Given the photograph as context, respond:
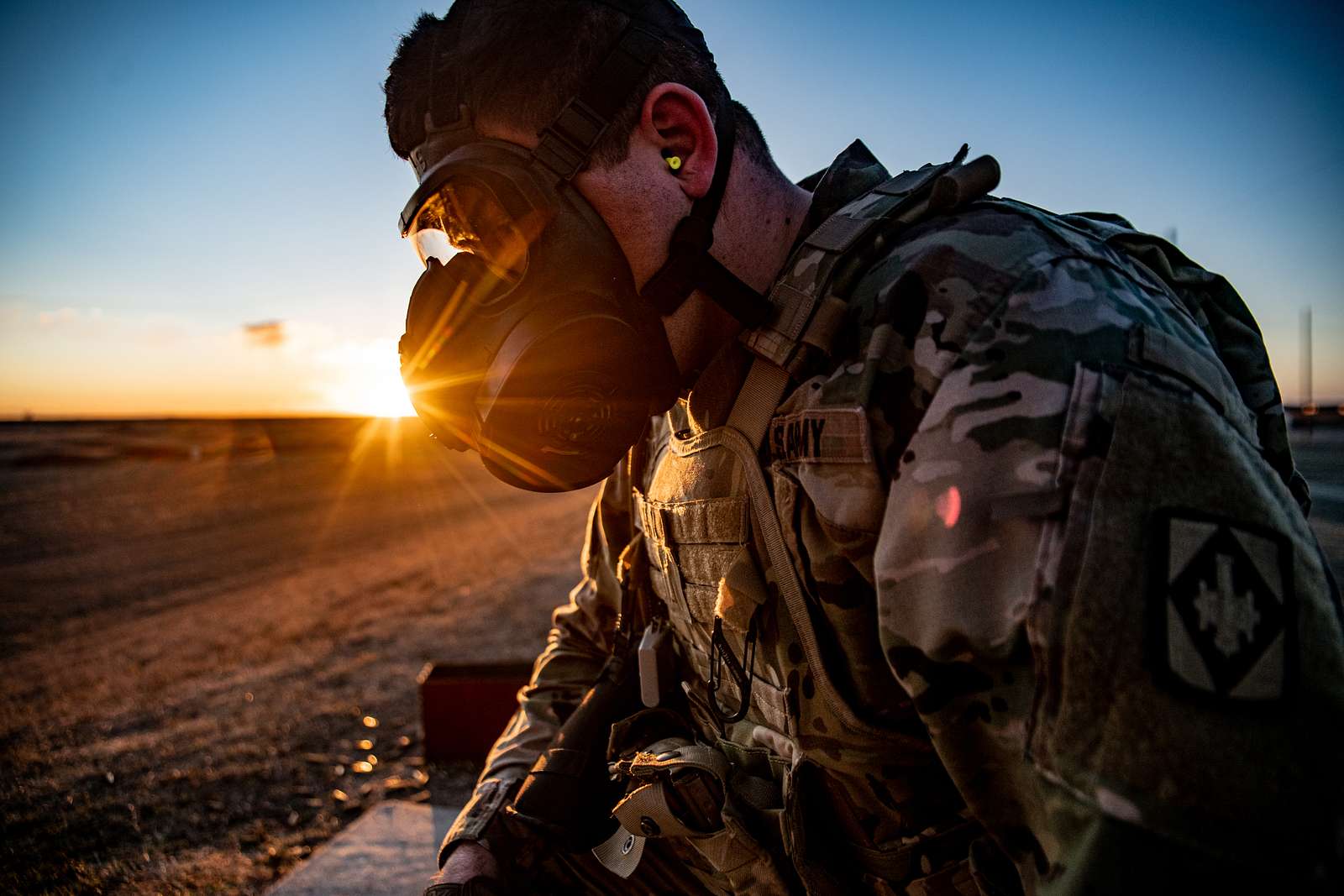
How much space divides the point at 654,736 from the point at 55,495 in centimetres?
1890

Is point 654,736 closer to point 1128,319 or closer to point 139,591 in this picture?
point 1128,319

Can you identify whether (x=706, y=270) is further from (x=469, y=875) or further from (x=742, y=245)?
(x=469, y=875)

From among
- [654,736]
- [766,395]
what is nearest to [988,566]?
[766,395]

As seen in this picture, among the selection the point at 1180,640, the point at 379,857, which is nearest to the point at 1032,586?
the point at 1180,640

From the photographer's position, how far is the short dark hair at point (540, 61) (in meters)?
1.38

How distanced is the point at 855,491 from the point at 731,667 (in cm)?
56

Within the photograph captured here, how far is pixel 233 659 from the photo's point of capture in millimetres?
5492

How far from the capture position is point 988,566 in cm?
90

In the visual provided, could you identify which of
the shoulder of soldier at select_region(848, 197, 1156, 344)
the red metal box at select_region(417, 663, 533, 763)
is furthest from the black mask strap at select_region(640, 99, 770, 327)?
the red metal box at select_region(417, 663, 533, 763)

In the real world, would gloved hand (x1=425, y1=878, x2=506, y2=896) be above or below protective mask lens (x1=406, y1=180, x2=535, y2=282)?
below

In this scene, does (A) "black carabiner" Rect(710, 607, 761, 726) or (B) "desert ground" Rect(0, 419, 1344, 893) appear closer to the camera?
(A) "black carabiner" Rect(710, 607, 761, 726)

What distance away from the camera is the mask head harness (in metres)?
1.38

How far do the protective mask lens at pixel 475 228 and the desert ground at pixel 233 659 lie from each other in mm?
2414

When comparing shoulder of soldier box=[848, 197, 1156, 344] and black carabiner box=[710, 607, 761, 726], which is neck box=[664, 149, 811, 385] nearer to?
shoulder of soldier box=[848, 197, 1156, 344]
